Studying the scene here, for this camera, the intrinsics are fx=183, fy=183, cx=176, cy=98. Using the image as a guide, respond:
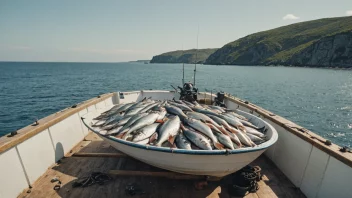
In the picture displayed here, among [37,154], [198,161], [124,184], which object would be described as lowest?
[124,184]

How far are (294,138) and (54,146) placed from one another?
6558mm

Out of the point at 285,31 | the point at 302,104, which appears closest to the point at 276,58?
the point at 285,31

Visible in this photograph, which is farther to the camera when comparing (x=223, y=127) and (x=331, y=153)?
(x=223, y=127)

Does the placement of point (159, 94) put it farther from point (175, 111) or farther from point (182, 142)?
point (182, 142)

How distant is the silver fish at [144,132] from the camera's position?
4.15 meters

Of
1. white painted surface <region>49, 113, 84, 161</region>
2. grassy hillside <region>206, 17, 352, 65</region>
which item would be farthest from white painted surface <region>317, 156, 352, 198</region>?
grassy hillside <region>206, 17, 352, 65</region>

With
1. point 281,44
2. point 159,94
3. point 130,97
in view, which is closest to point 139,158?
point 130,97

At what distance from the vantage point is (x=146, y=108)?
605 cm

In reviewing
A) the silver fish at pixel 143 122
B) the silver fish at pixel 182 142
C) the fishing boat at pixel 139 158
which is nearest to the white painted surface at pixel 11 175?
the fishing boat at pixel 139 158

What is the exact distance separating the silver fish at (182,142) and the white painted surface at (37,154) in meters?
3.53

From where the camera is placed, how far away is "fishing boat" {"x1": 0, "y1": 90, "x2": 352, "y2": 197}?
361 cm

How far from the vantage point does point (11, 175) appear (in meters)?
3.87

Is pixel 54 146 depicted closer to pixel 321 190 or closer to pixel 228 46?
pixel 321 190

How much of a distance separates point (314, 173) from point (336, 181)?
1.67ft
